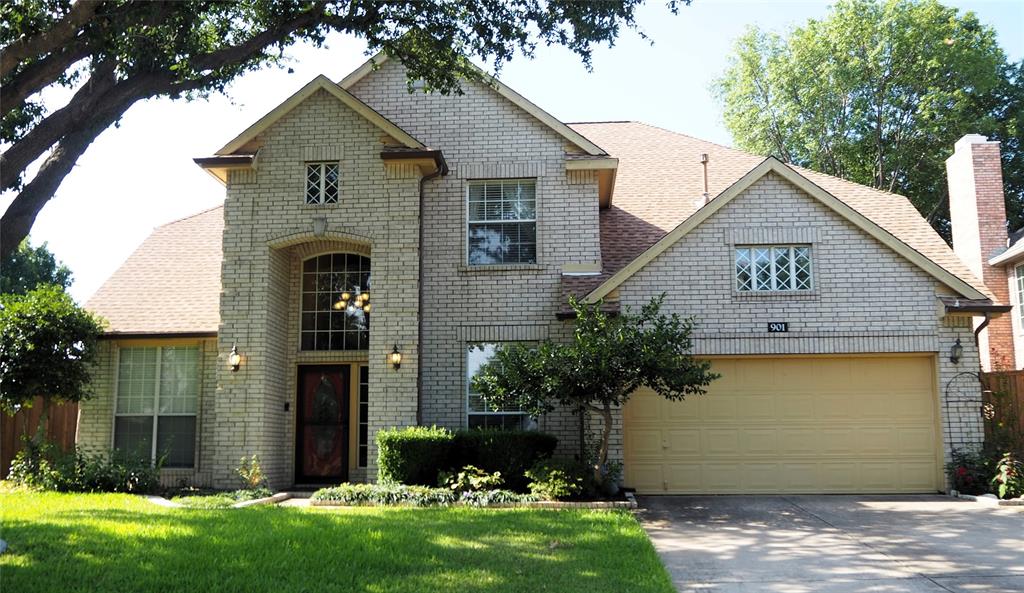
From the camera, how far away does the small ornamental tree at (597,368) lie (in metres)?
11.6

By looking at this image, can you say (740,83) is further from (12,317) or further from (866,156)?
(12,317)

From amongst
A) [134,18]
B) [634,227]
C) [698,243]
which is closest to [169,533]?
[134,18]

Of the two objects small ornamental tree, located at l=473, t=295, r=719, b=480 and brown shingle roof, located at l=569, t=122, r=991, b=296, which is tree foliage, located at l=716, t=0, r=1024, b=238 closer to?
brown shingle roof, located at l=569, t=122, r=991, b=296

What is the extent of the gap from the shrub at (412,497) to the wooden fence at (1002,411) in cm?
759

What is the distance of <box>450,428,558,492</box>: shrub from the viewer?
1280 cm

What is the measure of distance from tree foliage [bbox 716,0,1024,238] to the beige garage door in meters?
17.4

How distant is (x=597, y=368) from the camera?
11547mm

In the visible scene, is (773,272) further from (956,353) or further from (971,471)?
(971,471)

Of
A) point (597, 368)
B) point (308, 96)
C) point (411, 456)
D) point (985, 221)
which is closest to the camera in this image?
point (597, 368)

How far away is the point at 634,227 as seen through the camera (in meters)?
16.4

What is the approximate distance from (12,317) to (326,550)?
9164 millimetres

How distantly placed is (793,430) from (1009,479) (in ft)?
10.2

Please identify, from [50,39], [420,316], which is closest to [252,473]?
[420,316]

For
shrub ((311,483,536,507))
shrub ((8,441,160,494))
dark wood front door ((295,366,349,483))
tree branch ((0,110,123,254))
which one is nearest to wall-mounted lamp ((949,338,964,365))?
shrub ((311,483,536,507))
